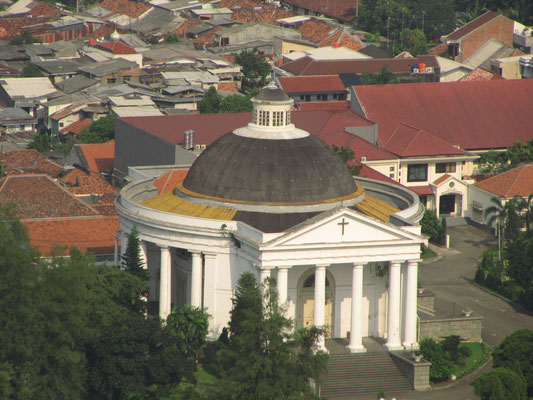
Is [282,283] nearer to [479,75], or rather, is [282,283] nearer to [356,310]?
[356,310]

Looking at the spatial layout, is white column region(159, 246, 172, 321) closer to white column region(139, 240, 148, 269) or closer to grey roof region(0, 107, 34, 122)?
white column region(139, 240, 148, 269)

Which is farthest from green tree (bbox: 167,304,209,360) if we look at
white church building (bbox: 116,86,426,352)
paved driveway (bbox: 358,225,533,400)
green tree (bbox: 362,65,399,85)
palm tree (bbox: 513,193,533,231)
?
green tree (bbox: 362,65,399,85)

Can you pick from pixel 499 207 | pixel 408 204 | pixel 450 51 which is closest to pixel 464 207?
pixel 499 207

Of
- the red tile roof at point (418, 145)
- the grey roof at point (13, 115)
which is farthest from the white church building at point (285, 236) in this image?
the grey roof at point (13, 115)

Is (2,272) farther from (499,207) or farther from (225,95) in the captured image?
(225,95)

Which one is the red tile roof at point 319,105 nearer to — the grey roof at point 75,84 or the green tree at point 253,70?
the green tree at point 253,70
